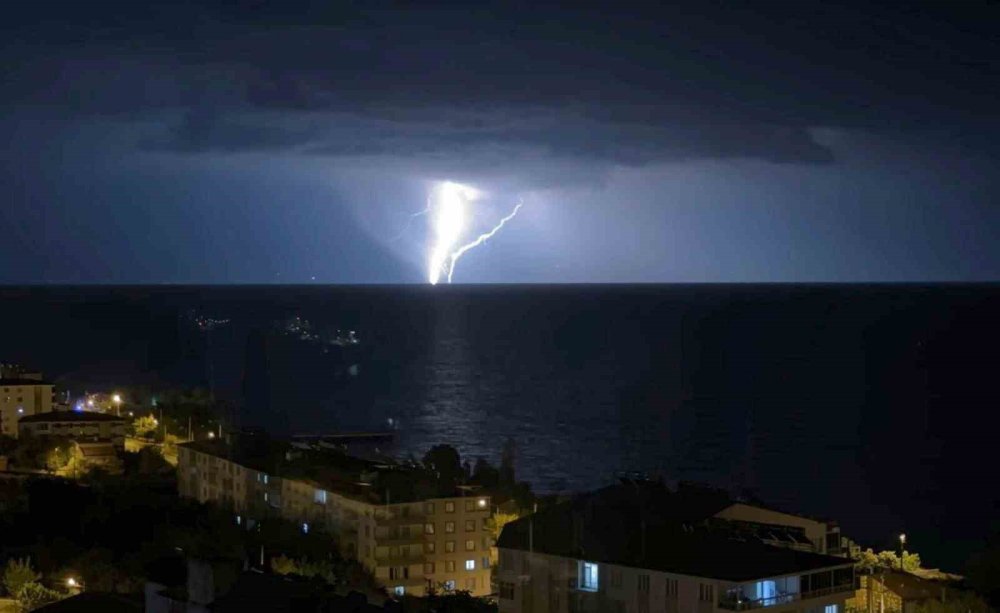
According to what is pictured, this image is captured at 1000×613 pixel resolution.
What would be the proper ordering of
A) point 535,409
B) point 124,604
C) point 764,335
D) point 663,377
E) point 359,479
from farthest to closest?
point 764,335 → point 663,377 → point 535,409 → point 359,479 → point 124,604

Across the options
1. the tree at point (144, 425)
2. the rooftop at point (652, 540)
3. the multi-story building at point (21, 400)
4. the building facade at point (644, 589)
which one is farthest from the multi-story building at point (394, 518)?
the multi-story building at point (21, 400)

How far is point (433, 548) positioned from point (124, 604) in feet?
28.5

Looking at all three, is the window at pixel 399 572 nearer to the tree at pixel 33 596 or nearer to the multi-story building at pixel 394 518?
the multi-story building at pixel 394 518

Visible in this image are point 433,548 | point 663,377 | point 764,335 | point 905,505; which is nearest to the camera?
point 433,548

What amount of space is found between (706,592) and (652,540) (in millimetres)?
1679

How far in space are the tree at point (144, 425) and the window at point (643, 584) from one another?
25.7 meters

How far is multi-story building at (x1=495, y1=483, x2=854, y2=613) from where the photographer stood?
14.2m

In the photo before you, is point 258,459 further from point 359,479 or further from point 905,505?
point 905,505

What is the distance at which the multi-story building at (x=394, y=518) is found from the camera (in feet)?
69.7

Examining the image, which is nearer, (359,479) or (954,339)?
(359,479)

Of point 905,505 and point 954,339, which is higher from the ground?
point 954,339

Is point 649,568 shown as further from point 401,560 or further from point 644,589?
point 401,560

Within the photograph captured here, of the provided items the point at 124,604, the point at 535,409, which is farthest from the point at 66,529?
the point at 535,409

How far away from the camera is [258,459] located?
89.0ft
